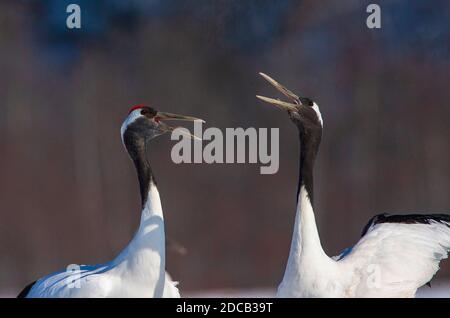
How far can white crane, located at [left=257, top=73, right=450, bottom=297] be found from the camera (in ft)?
10.3

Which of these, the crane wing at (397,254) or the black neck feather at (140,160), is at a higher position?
the black neck feather at (140,160)

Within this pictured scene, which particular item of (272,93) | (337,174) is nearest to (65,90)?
(272,93)

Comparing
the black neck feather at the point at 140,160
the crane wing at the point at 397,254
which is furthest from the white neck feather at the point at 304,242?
the black neck feather at the point at 140,160

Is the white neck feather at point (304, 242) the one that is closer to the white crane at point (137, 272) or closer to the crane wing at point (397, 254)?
the crane wing at point (397, 254)

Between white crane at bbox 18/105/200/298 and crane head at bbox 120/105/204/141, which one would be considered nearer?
white crane at bbox 18/105/200/298

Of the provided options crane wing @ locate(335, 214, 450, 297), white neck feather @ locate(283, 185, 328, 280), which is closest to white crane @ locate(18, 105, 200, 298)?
white neck feather @ locate(283, 185, 328, 280)

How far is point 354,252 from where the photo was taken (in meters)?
3.38

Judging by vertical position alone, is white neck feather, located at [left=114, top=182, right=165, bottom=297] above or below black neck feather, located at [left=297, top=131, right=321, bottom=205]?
below

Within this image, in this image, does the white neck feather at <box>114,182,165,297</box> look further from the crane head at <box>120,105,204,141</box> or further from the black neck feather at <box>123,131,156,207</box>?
the crane head at <box>120,105,204,141</box>

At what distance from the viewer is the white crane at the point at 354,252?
314cm

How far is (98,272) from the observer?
316cm

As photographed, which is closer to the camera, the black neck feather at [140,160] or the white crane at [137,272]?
the white crane at [137,272]

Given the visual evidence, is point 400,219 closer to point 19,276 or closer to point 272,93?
point 272,93

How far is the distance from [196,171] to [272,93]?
2.54 ft
